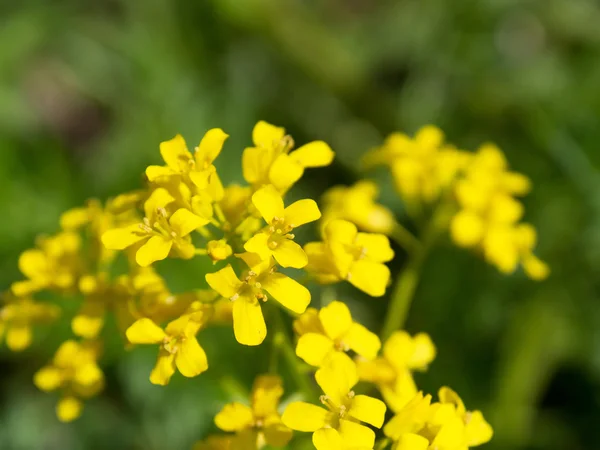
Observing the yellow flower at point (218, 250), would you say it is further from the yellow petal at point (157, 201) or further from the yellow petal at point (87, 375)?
the yellow petal at point (87, 375)

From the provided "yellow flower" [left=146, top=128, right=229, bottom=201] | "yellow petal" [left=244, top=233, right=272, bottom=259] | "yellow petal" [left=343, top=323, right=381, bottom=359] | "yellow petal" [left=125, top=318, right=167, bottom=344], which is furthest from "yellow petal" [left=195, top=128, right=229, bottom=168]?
"yellow petal" [left=343, top=323, right=381, bottom=359]

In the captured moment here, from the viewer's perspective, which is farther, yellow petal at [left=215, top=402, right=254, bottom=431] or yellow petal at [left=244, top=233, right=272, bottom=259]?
yellow petal at [left=215, top=402, right=254, bottom=431]

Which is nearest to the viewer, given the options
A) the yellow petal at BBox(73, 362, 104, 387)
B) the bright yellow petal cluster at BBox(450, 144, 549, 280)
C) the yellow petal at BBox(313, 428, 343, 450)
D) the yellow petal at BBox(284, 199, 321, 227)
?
the yellow petal at BBox(313, 428, 343, 450)

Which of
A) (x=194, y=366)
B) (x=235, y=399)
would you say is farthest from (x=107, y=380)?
(x=194, y=366)

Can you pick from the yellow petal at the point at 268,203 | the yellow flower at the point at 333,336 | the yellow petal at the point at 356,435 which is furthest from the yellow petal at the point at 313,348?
the yellow petal at the point at 268,203

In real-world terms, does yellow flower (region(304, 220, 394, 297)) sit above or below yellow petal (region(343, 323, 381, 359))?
above

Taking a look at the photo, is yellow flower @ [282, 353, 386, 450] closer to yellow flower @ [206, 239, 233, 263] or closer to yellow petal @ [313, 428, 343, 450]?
yellow petal @ [313, 428, 343, 450]
